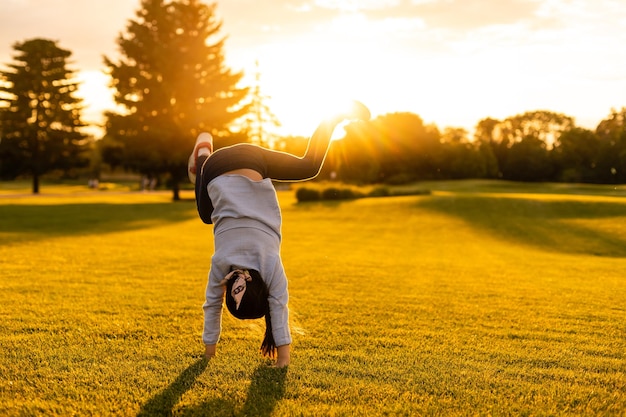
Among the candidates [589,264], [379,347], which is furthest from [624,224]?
[379,347]

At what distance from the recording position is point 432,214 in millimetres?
26734

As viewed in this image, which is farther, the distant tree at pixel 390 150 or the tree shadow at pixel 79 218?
the distant tree at pixel 390 150

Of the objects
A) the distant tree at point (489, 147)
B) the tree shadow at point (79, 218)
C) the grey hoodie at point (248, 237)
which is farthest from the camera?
the distant tree at point (489, 147)

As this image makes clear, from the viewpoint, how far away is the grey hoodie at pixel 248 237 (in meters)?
3.99

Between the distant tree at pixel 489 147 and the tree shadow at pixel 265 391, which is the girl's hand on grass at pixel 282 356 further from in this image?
the distant tree at pixel 489 147

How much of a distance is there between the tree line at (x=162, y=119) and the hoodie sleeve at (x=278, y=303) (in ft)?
121

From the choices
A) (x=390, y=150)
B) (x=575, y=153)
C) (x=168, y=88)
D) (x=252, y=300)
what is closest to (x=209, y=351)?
(x=252, y=300)

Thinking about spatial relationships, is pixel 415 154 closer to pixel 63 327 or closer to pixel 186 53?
pixel 186 53

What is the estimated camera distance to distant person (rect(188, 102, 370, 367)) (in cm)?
393

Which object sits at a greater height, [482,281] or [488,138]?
[488,138]

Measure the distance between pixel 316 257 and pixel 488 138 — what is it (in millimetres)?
89637

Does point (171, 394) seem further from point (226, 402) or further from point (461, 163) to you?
point (461, 163)

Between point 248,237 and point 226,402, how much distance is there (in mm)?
1153

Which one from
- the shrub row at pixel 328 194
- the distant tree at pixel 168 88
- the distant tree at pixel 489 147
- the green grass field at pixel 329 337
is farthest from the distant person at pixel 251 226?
the distant tree at pixel 489 147
